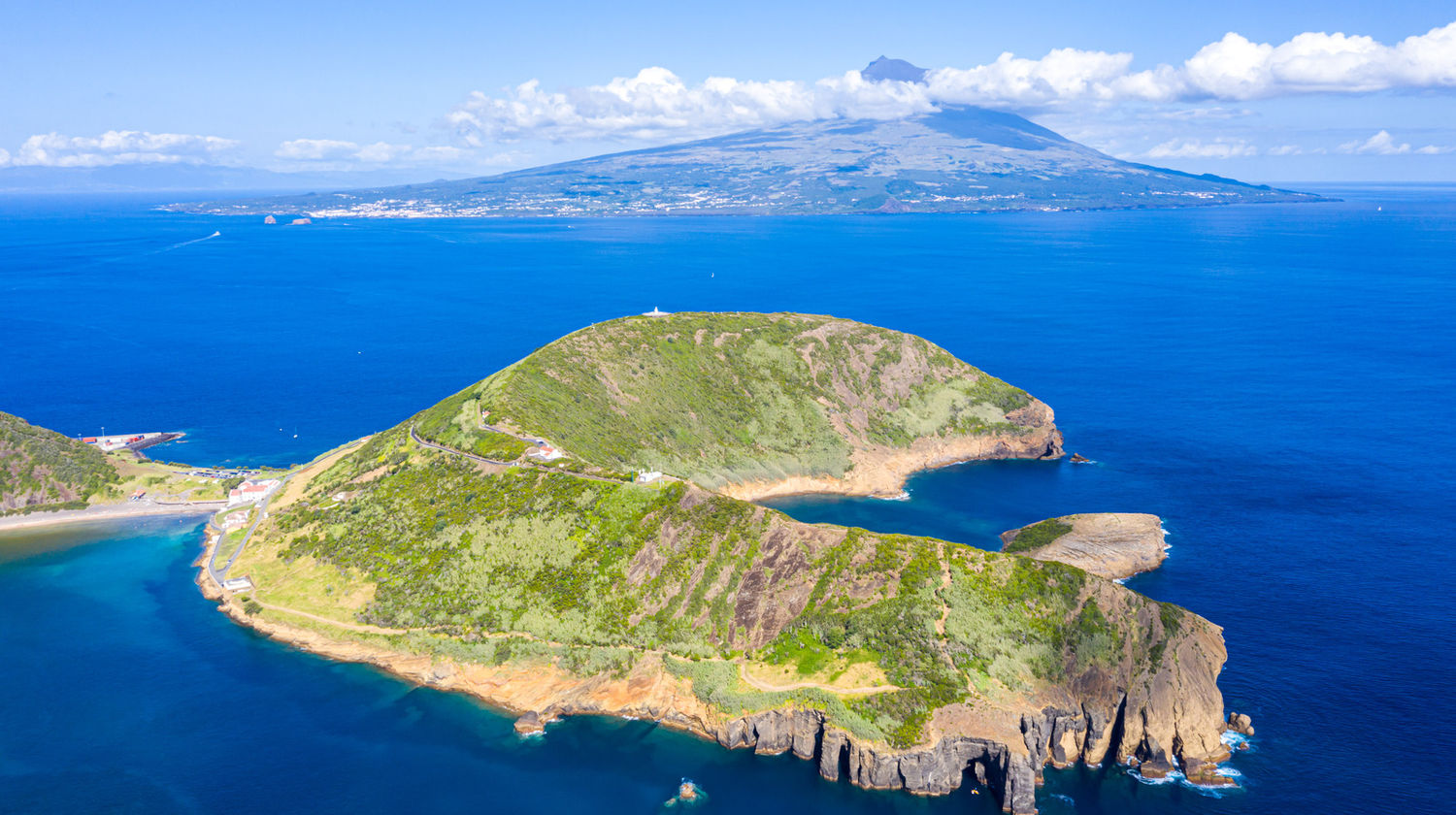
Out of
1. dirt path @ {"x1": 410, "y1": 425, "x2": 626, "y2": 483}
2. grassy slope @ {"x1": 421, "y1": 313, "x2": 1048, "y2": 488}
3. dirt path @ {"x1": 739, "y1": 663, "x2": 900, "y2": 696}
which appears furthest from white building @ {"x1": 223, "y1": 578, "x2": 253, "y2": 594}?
dirt path @ {"x1": 739, "y1": 663, "x2": 900, "y2": 696}

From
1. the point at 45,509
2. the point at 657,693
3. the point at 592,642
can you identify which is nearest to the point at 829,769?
the point at 657,693

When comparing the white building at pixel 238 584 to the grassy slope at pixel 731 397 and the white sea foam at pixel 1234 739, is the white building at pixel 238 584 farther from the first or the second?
the white sea foam at pixel 1234 739

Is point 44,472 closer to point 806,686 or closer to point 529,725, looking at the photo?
point 529,725

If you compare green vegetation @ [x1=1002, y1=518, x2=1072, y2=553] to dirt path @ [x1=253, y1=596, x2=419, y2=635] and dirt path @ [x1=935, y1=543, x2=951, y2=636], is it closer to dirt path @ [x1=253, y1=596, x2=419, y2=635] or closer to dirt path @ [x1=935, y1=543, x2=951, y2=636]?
dirt path @ [x1=935, y1=543, x2=951, y2=636]

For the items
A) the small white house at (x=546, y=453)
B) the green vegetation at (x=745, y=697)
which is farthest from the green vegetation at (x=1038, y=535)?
the small white house at (x=546, y=453)

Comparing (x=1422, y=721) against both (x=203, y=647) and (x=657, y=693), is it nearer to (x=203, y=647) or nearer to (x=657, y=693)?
(x=657, y=693)

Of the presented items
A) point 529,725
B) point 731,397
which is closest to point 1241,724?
point 529,725

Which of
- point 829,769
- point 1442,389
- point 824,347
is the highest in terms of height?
point 824,347
